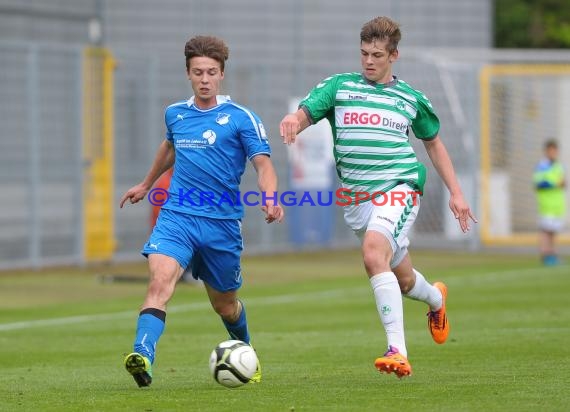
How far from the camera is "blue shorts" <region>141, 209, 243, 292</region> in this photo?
29.8 feet

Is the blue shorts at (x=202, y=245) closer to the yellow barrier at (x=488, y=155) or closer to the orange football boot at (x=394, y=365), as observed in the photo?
the orange football boot at (x=394, y=365)

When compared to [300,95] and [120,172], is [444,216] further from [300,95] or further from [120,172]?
[120,172]

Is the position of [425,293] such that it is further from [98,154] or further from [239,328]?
[98,154]

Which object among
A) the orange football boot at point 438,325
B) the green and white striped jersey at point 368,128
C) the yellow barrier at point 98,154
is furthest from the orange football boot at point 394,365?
the yellow barrier at point 98,154

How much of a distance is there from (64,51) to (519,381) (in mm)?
15267

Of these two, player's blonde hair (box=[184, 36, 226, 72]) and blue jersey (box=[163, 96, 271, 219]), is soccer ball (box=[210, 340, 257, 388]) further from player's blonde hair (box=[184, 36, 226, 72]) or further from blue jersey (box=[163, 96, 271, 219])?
player's blonde hair (box=[184, 36, 226, 72])

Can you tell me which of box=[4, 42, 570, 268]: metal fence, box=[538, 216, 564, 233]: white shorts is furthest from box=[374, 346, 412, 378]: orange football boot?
box=[538, 216, 564, 233]: white shorts

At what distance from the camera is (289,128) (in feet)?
29.5

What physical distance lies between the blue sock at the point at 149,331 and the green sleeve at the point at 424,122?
7.37ft

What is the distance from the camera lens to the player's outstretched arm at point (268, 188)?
8.85 metres

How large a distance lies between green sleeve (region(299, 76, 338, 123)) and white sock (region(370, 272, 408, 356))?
1.18m

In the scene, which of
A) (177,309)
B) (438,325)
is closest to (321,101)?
(438,325)

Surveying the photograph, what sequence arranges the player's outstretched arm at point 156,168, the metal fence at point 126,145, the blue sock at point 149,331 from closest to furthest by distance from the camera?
the blue sock at point 149,331 < the player's outstretched arm at point 156,168 < the metal fence at point 126,145

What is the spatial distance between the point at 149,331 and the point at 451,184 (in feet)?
7.67
